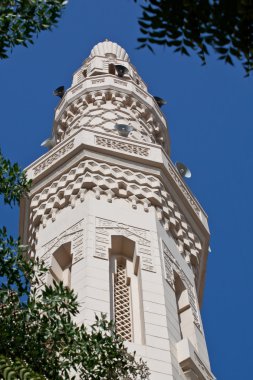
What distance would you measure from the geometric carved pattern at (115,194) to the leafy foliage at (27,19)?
19.8 feet

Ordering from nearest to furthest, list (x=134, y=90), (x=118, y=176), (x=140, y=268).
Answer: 1. (x=140, y=268)
2. (x=118, y=176)
3. (x=134, y=90)

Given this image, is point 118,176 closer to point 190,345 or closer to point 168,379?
point 190,345

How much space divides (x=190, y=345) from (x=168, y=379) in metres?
1.05

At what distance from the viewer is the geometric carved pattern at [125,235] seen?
12.0 metres

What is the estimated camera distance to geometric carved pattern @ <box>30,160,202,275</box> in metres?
13.6

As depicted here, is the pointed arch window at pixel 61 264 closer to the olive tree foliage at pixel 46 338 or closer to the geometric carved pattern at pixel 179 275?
the geometric carved pattern at pixel 179 275

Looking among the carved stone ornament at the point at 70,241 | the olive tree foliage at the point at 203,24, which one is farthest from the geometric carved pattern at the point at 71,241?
the olive tree foliage at the point at 203,24

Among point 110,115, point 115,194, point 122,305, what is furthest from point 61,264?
point 110,115

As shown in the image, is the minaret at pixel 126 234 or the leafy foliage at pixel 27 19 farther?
the minaret at pixel 126 234

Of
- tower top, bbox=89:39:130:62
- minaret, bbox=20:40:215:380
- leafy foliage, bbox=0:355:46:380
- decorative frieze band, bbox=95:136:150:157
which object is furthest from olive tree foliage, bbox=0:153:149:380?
tower top, bbox=89:39:130:62

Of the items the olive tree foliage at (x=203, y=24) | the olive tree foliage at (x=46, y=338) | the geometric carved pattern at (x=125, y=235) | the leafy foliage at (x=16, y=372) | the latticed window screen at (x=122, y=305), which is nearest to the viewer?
the olive tree foliage at (x=203, y=24)

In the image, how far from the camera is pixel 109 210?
13062mm

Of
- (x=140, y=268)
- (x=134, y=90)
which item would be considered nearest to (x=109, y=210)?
(x=140, y=268)

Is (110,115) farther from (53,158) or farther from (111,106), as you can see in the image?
(53,158)
